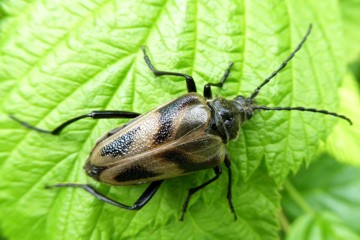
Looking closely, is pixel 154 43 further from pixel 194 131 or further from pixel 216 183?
pixel 216 183

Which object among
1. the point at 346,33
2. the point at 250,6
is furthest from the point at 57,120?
the point at 346,33

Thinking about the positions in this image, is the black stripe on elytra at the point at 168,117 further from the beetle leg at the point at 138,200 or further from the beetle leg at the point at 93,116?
the beetle leg at the point at 138,200

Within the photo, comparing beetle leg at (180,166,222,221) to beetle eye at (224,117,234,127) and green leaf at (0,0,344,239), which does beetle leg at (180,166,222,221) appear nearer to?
green leaf at (0,0,344,239)

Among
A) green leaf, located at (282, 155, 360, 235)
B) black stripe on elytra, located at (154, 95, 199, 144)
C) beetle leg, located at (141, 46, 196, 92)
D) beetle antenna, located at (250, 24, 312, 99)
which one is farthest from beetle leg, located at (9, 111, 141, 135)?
green leaf, located at (282, 155, 360, 235)

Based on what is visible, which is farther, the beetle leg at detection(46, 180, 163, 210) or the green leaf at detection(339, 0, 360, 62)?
the green leaf at detection(339, 0, 360, 62)

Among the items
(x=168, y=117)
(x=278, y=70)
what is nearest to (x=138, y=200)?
(x=168, y=117)

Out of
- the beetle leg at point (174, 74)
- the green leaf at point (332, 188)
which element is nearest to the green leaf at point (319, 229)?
the green leaf at point (332, 188)
